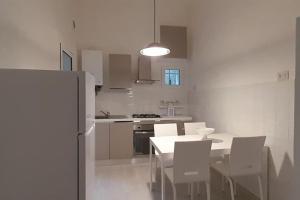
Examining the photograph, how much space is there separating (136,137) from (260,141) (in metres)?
2.50

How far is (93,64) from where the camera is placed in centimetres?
451

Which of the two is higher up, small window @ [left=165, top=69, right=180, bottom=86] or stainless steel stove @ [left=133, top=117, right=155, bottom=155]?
small window @ [left=165, top=69, right=180, bottom=86]

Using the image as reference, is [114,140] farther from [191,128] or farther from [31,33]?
[31,33]

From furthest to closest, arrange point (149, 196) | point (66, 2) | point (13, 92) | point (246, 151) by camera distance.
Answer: point (66, 2) < point (149, 196) < point (246, 151) < point (13, 92)

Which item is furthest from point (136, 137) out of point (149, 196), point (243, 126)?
point (243, 126)

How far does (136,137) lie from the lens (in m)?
4.39

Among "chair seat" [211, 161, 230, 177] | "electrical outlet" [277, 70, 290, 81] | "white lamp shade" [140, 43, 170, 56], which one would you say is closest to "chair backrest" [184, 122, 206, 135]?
"chair seat" [211, 161, 230, 177]

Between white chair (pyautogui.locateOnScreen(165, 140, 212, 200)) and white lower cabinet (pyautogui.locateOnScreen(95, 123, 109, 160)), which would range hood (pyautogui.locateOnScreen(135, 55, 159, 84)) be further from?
white chair (pyautogui.locateOnScreen(165, 140, 212, 200))

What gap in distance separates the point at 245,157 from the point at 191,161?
62 cm

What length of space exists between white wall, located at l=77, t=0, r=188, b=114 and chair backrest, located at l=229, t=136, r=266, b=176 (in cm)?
288

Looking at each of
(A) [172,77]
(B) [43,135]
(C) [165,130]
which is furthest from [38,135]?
(A) [172,77]

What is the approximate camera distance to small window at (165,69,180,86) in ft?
16.9

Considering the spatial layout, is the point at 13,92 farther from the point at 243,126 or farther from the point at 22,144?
the point at 243,126

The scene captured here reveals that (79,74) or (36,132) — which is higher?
(79,74)
